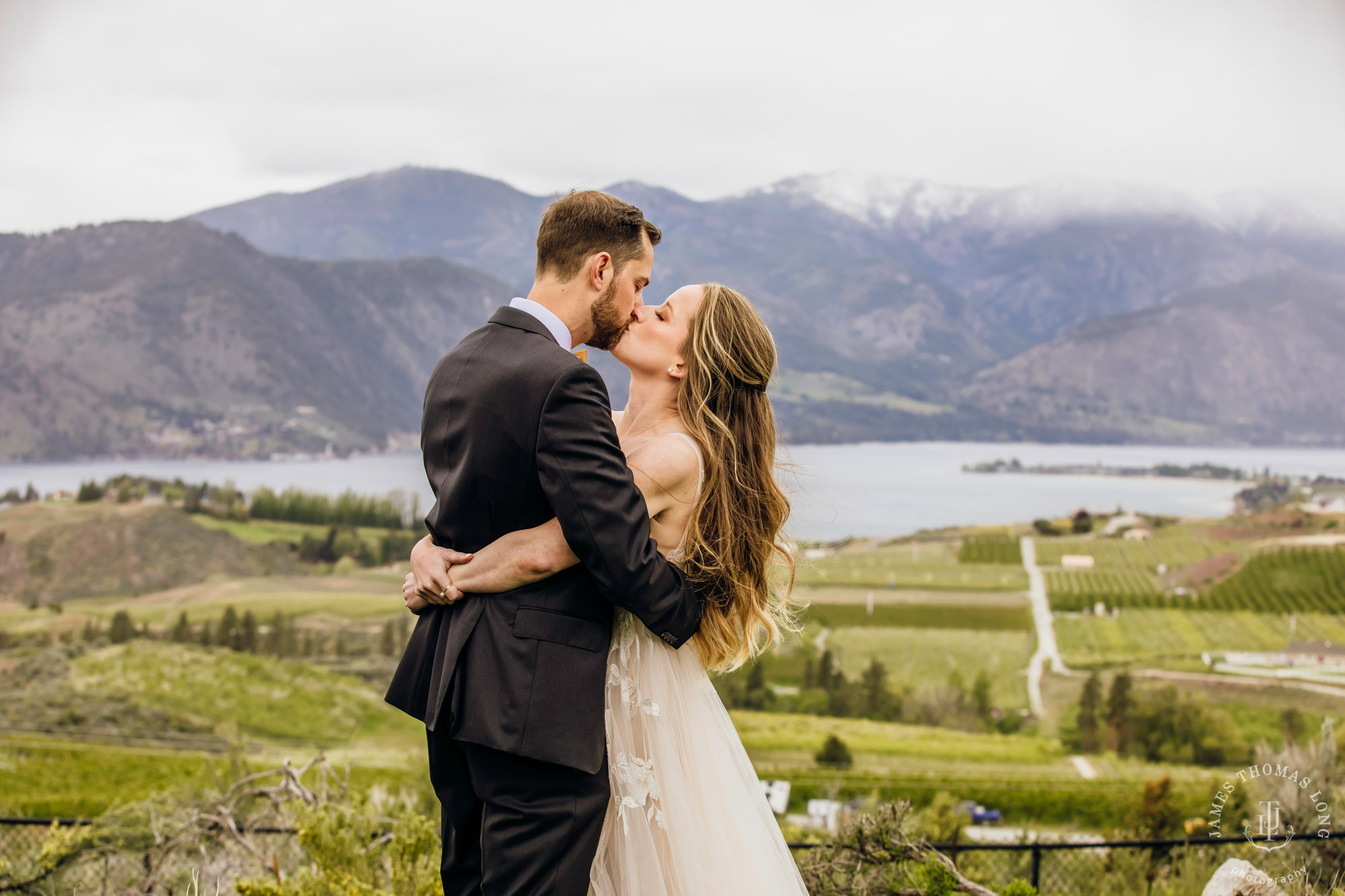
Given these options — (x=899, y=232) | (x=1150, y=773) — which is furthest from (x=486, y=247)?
(x=1150, y=773)

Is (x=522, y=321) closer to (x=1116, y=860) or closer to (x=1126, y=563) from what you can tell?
(x=1116, y=860)

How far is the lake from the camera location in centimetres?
5500

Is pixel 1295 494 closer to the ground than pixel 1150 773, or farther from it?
farther from it

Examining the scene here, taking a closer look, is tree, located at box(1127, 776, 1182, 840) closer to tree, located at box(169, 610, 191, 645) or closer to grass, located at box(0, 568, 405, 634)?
grass, located at box(0, 568, 405, 634)

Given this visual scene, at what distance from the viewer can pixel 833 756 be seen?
86.4 ft

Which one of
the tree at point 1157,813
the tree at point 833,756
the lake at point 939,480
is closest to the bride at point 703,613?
the tree at point 1157,813

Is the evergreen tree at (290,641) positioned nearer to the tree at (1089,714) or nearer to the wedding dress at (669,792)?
the tree at (1089,714)

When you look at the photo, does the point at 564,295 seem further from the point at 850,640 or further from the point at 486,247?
the point at 486,247

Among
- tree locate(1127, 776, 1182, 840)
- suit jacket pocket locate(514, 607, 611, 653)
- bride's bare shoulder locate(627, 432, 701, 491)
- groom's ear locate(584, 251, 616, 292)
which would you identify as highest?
groom's ear locate(584, 251, 616, 292)

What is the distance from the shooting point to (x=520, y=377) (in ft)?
7.59

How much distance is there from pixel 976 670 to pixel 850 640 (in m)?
5.37

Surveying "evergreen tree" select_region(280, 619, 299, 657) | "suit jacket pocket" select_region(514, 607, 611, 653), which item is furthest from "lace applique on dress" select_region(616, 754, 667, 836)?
"evergreen tree" select_region(280, 619, 299, 657)

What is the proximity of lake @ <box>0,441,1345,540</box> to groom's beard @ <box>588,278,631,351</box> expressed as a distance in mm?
46693

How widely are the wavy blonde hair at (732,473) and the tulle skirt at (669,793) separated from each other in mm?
202
